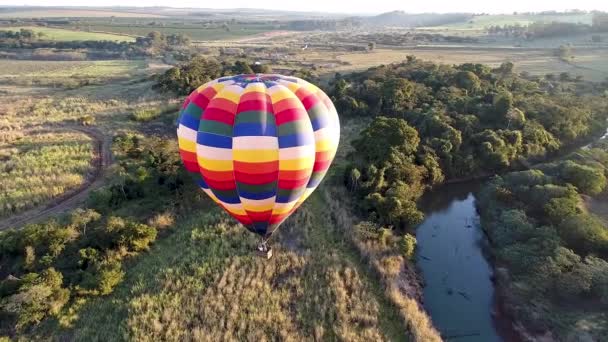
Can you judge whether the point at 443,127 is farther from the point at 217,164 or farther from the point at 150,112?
the point at 150,112

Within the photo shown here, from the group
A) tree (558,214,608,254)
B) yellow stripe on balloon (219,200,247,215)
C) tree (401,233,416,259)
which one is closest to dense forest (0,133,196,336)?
yellow stripe on balloon (219,200,247,215)

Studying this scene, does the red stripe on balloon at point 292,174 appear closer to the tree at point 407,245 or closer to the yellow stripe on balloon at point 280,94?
the yellow stripe on balloon at point 280,94

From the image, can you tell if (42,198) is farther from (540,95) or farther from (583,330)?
(540,95)

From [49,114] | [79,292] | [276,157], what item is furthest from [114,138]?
[276,157]

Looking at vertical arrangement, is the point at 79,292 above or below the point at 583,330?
above

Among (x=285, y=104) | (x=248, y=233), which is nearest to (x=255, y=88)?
(x=285, y=104)

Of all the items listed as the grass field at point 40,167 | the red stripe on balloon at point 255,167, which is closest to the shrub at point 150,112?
the grass field at point 40,167

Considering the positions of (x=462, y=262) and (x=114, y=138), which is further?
A: (x=114, y=138)
